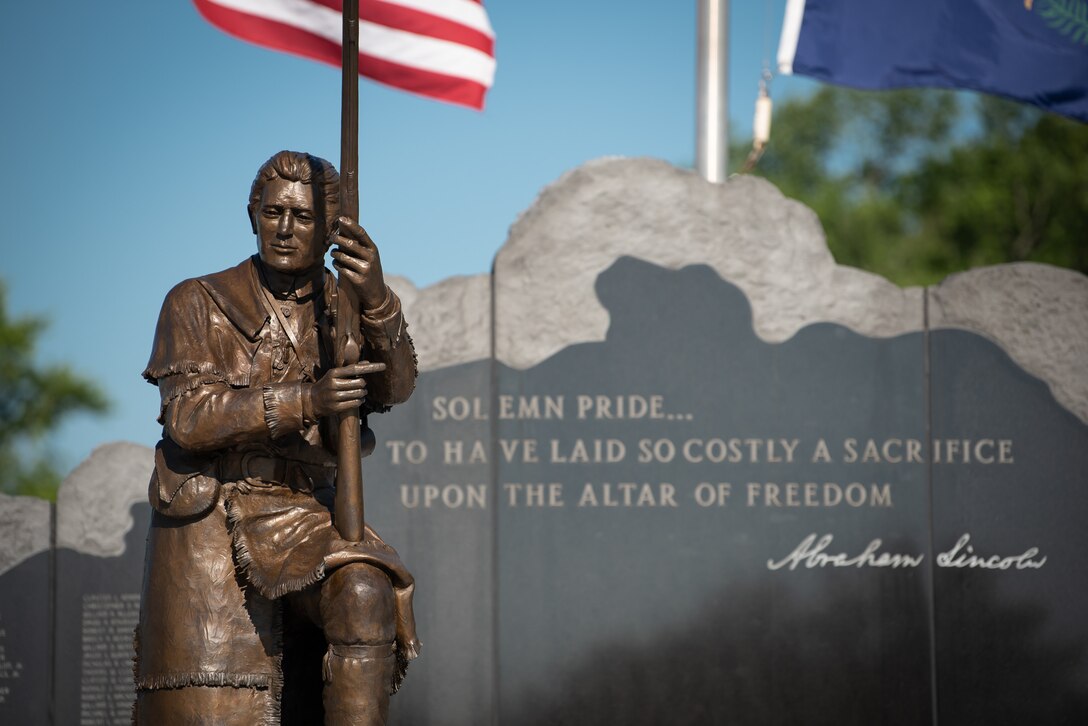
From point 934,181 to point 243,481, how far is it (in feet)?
75.9

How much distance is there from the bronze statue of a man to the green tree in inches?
759

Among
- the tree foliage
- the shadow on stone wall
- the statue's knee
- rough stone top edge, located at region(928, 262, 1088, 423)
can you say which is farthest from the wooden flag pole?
the tree foliage

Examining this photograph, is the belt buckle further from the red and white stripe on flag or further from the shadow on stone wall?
the red and white stripe on flag

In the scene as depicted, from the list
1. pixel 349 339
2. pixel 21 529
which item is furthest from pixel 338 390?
pixel 21 529

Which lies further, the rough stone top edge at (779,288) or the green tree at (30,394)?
the green tree at (30,394)

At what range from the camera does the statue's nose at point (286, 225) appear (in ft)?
14.7

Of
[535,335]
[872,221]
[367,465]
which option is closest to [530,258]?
[535,335]

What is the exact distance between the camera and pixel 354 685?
4.01 m

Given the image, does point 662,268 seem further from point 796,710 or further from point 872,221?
point 872,221

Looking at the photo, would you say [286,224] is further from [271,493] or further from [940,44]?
[940,44]

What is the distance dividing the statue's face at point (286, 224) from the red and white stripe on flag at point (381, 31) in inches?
188

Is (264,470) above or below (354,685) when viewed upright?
above

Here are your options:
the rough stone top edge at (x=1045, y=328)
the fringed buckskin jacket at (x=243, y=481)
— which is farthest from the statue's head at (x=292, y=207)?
the rough stone top edge at (x=1045, y=328)

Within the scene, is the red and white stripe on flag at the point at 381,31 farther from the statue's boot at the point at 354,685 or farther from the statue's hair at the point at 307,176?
the statue's boot at the point at 354,685
